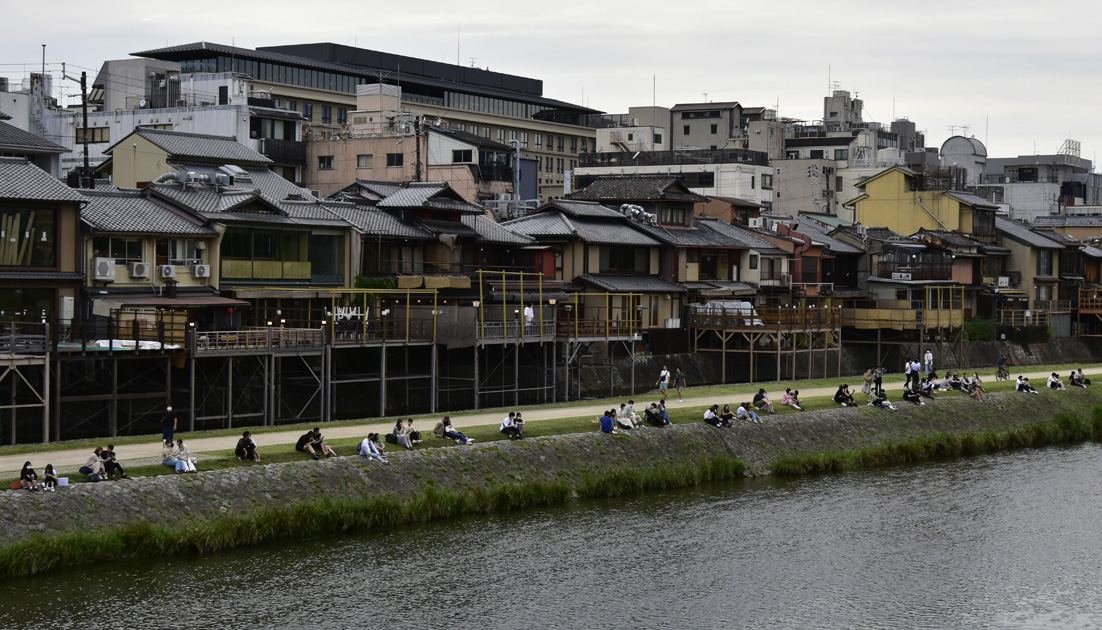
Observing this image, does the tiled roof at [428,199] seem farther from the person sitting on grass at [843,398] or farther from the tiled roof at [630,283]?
the person sitting on grass at [843,398]

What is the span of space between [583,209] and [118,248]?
2964 centimetres

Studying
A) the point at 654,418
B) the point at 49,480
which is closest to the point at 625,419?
the point at 654,418

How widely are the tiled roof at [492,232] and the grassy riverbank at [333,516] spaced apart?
80.4 feet

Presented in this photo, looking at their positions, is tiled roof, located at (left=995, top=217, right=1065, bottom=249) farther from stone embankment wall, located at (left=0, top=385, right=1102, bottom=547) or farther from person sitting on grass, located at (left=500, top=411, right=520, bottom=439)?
person sitting on grass, located at (left=500, top=411, right=520, bottom=439)

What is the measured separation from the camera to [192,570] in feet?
107

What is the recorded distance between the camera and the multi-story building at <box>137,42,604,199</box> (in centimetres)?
10769

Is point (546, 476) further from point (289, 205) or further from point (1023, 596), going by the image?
point (289, 205)

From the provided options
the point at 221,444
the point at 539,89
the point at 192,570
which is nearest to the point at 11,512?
the point at 192,570

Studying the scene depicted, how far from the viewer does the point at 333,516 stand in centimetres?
3669

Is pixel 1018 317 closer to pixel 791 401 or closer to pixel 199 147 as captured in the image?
pixel 791 401

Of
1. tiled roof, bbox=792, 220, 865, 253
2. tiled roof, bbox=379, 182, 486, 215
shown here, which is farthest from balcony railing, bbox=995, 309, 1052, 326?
tiled roof, bbox=379, 182, 486, 215

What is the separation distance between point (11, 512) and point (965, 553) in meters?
26.6

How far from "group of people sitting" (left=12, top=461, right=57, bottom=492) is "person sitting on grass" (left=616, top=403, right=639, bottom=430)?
20969 millimetres

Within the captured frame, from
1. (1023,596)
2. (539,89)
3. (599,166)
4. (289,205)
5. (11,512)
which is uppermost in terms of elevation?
(539,89)
